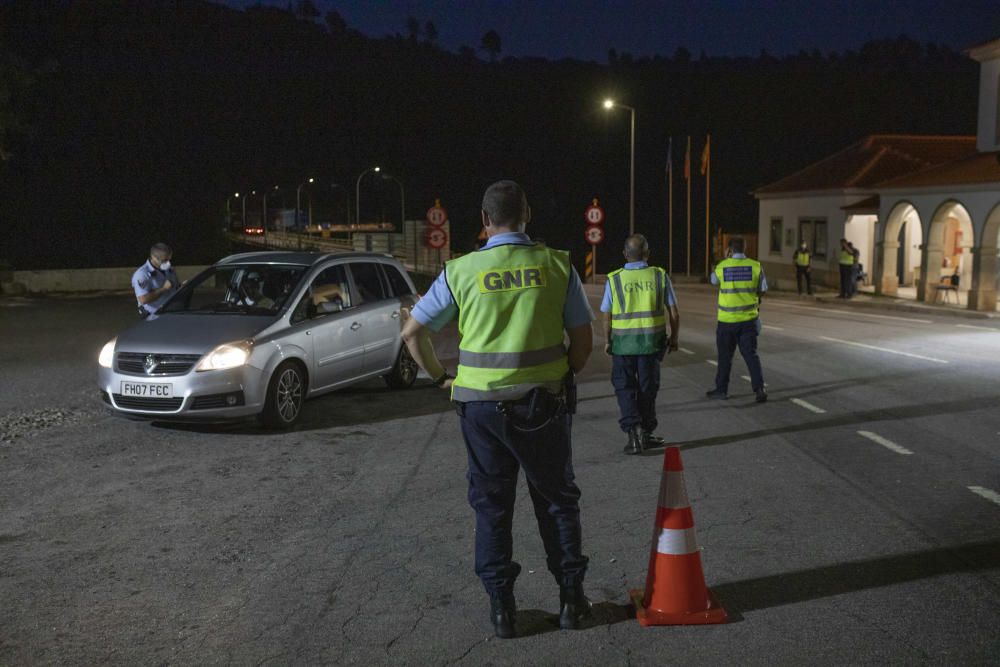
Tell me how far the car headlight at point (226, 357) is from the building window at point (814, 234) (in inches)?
1199

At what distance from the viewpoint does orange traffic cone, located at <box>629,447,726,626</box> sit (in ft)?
15.0

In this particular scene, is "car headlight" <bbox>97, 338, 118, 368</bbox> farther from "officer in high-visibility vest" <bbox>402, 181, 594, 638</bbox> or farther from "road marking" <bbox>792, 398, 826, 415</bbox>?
"road marking" <bbox>792, 398, 826, 415</bbox>

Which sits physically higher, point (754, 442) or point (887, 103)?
point (887, 103)

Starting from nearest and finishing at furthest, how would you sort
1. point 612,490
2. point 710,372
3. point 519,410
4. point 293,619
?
point 519,410 < point 293,619 < point 612,490 < point 710,372

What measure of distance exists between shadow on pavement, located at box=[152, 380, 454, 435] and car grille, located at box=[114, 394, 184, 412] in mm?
519

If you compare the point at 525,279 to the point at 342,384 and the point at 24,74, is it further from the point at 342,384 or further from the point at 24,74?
the point at 24,74

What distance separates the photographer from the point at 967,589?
4977 millimetres

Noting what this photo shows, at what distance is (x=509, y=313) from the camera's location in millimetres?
4430

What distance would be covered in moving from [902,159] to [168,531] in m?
35.9

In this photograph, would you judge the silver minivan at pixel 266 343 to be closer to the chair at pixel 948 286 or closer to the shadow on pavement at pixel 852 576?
the shadow on pavement at pixel 852 576

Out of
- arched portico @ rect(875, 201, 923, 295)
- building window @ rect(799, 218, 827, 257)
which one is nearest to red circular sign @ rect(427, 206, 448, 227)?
arched portico @ rect(875, 201, 923, 295)

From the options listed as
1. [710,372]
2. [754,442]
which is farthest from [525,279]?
[710,372]

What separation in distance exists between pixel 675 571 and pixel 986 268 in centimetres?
2362

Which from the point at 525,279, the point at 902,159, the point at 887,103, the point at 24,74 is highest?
the point at 887,103
